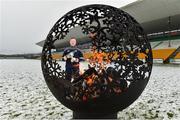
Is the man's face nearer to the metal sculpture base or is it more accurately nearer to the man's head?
the man's head

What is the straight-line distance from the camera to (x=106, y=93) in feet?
13.0

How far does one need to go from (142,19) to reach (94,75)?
3284cm

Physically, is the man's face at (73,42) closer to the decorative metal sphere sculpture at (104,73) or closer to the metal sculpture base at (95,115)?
the decorative metal sphere sculpture at (104,73)

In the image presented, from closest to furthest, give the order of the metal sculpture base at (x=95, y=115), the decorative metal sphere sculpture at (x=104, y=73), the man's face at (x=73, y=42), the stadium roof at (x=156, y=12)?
the decorative metal sphere sculpture at (x=104, y=73) < the metal sculpture base at (x=95, y=115) < the man's face at (x=73, y=42) < the stadium roof at (x=156, y=12)

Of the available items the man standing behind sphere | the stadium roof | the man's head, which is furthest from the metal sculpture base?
the stadium roof

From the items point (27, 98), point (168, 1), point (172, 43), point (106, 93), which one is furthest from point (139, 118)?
point (172, 43)

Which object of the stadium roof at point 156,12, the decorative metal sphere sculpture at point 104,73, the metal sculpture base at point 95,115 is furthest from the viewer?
the stadium roof at point 156,12

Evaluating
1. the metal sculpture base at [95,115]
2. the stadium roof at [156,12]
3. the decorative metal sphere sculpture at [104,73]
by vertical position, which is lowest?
the metal sculpture base at [95,115]

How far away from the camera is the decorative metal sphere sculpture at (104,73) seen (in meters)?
4.00

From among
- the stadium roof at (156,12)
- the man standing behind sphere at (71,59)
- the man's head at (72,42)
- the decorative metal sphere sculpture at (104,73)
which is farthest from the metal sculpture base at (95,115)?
the stadium roof at (156,12)

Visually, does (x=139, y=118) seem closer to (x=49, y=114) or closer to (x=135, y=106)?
(x=135, y=106)

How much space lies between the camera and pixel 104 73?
3.99 metres

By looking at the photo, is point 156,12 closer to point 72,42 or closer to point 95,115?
point 72,42

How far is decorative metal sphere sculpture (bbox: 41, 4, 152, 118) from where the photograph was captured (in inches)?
157
